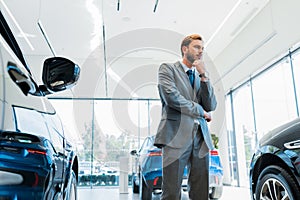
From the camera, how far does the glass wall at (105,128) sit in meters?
9.33

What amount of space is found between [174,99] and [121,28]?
4.94 metres

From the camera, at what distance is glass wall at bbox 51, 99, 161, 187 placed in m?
9.33

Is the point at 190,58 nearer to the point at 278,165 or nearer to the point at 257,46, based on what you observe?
the point at 278,165

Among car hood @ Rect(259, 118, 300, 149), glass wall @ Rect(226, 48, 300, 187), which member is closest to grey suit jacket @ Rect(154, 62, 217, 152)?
car hood @ Rect(259, 118, 300, 149)

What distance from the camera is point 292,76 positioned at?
5.31 m

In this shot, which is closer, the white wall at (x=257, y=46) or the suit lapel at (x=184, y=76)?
the suit lapel at (x=184, y=76)

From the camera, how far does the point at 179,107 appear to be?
158 centimetres

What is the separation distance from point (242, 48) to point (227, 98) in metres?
2.05

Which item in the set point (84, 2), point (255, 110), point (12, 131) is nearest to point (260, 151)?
point (12, 131)

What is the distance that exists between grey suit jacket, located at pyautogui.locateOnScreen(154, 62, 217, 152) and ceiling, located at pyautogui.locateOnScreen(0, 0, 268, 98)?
3727 mm

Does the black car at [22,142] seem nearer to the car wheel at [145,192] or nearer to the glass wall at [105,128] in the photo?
the car wheel at [145,192]

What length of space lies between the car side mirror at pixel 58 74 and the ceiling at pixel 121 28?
13.9 ft

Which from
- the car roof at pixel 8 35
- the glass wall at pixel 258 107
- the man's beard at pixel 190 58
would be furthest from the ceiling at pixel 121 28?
the car roof at pixel 8 35

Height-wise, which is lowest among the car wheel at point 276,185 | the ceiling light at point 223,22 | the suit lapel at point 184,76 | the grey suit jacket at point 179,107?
the car wheel at point 276,185
